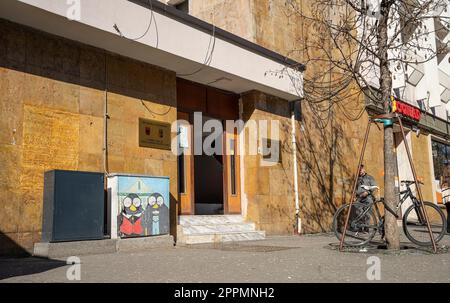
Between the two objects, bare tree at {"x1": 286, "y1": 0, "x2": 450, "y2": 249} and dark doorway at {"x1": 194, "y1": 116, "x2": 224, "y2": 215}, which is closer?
bare tree at {"x1": 286, "y1": 0, "x2": 450, "y2": 249}

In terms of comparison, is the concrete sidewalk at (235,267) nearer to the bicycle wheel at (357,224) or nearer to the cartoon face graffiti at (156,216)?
the bicycle wheel at (357,224)

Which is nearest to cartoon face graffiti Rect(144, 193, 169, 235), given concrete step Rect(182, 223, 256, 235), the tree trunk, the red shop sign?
concrete step Rect(182, 223, 256, 235)

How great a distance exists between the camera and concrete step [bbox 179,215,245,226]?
1028cm

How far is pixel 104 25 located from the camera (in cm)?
805

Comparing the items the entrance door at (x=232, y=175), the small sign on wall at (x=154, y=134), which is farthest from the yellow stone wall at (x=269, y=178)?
the small sign on wall at (x=154, y=134)

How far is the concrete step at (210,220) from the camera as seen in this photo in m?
10.3

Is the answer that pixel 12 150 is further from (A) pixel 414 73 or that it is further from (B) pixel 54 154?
(A) pixel 414 73

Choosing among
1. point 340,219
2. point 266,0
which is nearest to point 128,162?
point 340,219

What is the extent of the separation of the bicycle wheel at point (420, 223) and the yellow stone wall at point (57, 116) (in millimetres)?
4597

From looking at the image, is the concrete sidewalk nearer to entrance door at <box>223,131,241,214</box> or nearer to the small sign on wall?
the small sign on wall

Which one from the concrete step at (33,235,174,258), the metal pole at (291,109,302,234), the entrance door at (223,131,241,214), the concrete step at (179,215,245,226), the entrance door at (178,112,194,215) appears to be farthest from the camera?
the metal pole at (291,109,302,234)

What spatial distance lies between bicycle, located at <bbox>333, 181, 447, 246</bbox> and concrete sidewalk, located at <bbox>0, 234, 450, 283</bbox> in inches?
32.4

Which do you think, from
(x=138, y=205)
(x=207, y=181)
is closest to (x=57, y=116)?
(x=138, y=205)
